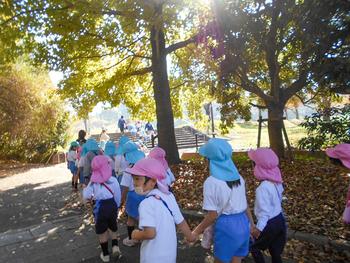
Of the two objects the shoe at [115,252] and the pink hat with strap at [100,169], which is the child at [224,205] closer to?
the pink hat with strap at [100,169]

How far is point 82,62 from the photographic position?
12.2 metres

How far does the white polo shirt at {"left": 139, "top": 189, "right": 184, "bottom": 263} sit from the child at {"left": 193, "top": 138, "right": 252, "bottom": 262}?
1.20 feet

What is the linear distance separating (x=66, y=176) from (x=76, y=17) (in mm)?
7465

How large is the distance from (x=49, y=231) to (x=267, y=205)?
488 centimetres

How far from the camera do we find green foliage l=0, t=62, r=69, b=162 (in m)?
19.0

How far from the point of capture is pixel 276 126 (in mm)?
9867

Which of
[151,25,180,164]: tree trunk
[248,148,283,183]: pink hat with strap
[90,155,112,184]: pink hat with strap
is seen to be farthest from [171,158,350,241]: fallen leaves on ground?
[90,155,112,184]: pink hat with strap

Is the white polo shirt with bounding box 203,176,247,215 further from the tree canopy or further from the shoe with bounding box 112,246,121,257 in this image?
the tree canopy

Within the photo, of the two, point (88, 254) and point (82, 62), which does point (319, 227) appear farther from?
point (82, 62)

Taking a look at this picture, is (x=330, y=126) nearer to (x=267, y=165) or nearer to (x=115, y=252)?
(x=267, y=165)

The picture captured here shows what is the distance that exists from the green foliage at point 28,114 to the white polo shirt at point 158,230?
1690 cm

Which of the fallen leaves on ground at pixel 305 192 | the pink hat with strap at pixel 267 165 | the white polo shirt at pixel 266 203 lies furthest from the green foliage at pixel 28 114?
the white polo shirt at pixel 266 203

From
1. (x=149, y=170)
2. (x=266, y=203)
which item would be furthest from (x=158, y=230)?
(x=266, y=203)

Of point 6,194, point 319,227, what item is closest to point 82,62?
point 6,194
